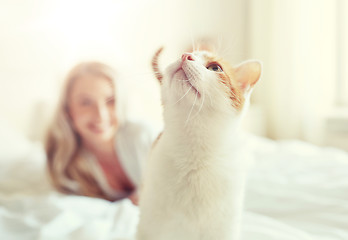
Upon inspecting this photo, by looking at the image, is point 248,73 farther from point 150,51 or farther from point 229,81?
point 150,51

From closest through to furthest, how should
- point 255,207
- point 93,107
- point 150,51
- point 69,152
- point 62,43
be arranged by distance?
1. point 255,207
2. point 93,107
3. point 69,152
4. point 62,43
5. point 150,51

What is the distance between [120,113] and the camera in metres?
1.07

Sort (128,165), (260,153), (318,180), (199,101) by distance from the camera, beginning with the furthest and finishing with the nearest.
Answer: (260,153)
(128,165)
(318,180)
(199,101)

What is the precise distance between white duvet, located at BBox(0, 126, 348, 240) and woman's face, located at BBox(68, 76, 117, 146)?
225mm

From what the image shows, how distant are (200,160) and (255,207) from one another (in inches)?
18.4

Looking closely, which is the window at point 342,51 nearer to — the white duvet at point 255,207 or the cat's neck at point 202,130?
the white duvet at point 255,207

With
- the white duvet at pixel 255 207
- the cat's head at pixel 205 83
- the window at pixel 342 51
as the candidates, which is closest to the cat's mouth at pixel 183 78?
the cat's head at pixel 205 83

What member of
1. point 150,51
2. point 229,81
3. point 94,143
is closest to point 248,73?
point 229,81

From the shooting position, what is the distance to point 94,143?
42.9 inches

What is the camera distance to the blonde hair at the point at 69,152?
3.34 ft

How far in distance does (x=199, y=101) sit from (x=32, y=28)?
1.54 metres

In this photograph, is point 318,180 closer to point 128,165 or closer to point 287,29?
point 128,165

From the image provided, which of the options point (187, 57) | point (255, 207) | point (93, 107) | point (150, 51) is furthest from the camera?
point (150, 51)

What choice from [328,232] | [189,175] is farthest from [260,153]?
[189,175]
